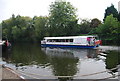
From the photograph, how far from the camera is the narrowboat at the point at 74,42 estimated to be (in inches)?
1454

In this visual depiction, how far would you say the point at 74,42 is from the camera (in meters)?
40.0

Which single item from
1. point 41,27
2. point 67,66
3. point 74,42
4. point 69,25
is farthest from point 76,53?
point 41,27

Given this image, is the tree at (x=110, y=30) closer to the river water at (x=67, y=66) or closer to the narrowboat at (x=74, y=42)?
the narrowboat at (x=74, y=42)

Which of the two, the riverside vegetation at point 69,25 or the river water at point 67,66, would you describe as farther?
the riverside vegetation at point 69,25

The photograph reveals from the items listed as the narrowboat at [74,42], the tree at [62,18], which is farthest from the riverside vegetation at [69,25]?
the narrowboat at [74,42]

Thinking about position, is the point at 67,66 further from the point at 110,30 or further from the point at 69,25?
the point at 69,25

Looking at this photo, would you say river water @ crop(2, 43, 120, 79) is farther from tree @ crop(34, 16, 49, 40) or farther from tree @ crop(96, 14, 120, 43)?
tree @ crop(34, 16, 49, 40)

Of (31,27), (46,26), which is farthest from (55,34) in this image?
(31,27)

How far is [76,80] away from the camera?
515 inches

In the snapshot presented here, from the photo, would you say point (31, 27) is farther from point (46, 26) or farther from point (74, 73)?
point (74, 73)

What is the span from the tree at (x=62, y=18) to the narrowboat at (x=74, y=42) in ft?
53.7

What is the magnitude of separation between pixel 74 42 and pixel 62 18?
21803mm

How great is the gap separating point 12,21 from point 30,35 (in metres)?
18.2

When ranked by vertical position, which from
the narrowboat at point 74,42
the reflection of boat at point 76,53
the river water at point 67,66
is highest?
the narrowboat at point 74,42
